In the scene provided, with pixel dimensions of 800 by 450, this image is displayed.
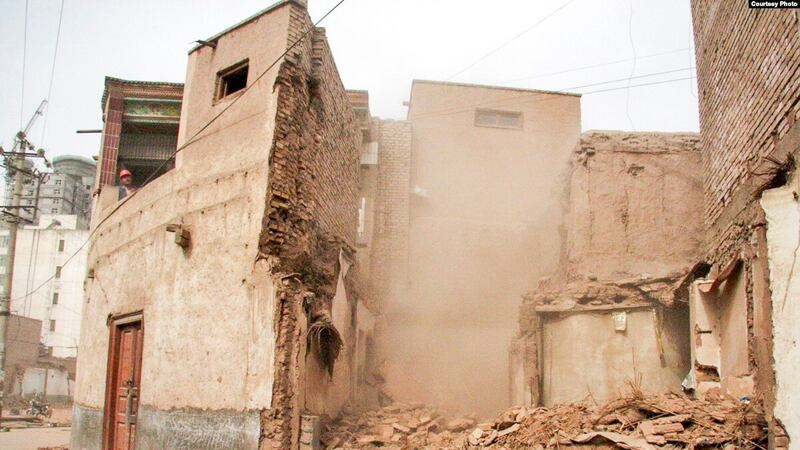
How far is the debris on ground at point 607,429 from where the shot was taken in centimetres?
676

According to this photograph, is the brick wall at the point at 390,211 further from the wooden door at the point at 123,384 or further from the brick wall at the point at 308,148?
the wooden door at the point at 123,384

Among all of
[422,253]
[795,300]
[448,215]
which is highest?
[448,215]

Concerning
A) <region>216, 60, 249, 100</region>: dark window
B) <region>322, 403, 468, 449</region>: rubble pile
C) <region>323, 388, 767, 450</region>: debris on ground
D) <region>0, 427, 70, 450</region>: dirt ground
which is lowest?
<region>0, 427, 70, 450</region>: dirt ground

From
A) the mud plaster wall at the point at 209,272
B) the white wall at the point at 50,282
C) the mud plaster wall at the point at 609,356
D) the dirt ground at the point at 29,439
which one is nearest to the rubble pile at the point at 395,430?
the mud plaster wall at the point at 209,272

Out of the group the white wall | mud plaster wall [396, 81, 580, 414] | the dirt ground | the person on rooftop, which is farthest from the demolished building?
the white wall

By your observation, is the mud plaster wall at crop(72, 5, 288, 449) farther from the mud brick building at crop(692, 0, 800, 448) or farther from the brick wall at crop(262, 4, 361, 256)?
the mud brick building at crop(692, 0, 800, 448)

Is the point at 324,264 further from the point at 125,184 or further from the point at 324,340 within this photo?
the point at 125,184

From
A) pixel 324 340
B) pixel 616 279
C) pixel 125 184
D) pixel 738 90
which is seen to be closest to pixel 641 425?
pixel 738 90

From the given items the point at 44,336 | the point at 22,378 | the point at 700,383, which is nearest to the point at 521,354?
the point at 700,383

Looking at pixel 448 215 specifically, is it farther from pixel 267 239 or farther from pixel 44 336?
pixel 44 336

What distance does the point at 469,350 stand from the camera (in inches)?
743

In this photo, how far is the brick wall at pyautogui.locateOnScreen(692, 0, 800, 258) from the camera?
650 centimetres

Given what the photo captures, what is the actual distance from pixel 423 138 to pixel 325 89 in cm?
958

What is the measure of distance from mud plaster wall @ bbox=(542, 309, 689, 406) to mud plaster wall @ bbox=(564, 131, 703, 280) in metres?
1.50
